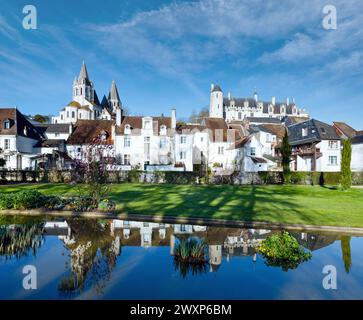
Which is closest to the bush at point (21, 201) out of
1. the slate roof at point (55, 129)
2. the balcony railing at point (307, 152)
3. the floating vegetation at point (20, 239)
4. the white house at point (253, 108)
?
the floating vegetation at point (20, 239)

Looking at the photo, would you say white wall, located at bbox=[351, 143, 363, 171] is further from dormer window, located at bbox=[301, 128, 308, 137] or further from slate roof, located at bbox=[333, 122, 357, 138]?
dormer window, located at bbox=[301, 128, 308, 137]

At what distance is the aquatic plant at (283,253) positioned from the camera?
8.51 meters

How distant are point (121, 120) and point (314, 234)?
3838 centimetres

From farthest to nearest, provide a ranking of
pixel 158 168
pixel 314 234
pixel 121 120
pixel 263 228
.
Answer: pixel 121 120
pixel 158 168
pixel 263 228
pixel 314 234

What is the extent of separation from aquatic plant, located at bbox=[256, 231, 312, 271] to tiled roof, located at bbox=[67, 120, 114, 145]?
122ft

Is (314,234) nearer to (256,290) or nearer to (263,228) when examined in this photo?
(263,228)

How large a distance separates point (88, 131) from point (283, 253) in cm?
4221

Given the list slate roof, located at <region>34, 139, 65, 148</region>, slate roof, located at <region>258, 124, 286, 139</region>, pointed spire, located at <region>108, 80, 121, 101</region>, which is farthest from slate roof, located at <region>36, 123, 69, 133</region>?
pointed spire, located at <region>108, 80, 121, 101</region>

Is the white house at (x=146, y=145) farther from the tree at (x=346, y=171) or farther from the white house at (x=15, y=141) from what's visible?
the tree at (x=346, y=171)

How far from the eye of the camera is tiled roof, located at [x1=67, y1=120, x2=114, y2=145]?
43781 mm

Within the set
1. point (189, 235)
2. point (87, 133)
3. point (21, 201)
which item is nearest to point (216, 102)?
point (87, 133)

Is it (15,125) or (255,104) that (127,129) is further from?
(255,104)

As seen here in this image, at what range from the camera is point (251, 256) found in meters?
9.14
